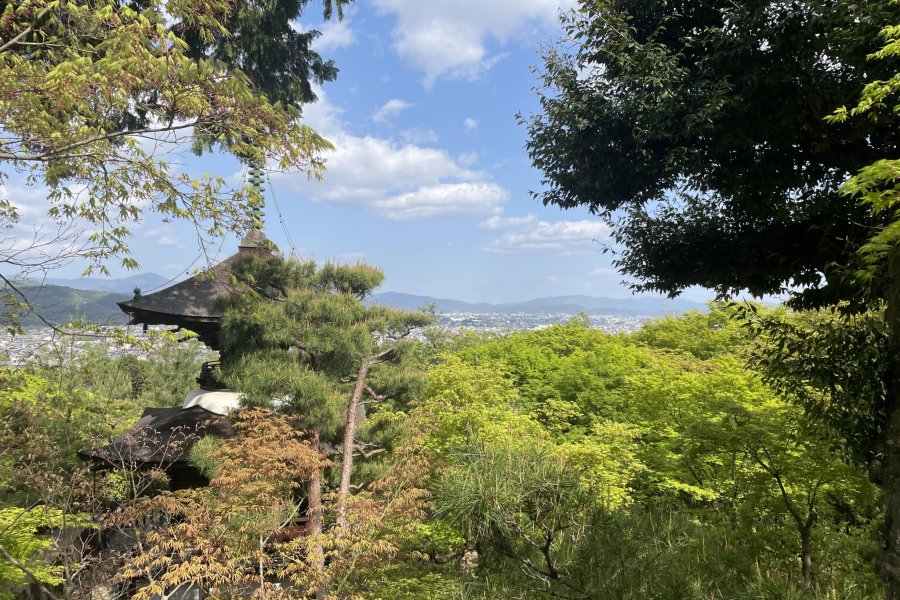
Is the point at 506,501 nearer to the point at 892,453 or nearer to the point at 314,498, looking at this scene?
the point at 892,453

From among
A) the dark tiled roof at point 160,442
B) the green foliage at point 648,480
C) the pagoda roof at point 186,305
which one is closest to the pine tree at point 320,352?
the pagoda roof at point 186,305

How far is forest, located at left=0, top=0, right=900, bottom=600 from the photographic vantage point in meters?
2.70

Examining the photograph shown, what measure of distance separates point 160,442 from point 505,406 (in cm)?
579

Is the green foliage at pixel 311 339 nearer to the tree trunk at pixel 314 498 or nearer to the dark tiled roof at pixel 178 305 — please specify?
the tree trunk at pixel 314 498

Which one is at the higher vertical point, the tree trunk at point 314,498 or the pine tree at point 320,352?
the pine tree at point 320,352

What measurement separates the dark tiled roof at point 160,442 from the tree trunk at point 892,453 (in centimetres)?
724

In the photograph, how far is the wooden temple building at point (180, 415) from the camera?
6.88 metres

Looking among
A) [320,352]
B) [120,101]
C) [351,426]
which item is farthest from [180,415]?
[120,101]

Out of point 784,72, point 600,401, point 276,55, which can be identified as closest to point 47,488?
point 276,55

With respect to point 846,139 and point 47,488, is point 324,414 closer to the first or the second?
point 47,488

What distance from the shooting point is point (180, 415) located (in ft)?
25.8

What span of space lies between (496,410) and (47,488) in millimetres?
6539

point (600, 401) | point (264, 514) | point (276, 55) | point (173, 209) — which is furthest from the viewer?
point (600, 401)

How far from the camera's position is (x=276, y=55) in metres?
9.92
